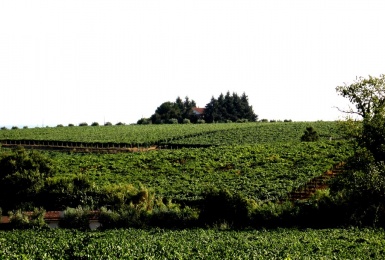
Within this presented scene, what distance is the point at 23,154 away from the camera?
42.5 meters

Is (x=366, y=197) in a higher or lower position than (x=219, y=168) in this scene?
lower

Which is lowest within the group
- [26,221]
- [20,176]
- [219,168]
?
[26,221]

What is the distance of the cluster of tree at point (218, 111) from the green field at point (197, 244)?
102976 millimetres

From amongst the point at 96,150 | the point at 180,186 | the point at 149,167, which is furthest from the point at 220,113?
the point at 180,186

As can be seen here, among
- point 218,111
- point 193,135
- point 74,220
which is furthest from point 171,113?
point 74,220

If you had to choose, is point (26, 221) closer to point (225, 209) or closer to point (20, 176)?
point (20, 176)

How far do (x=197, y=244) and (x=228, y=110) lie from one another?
11251 centimetres

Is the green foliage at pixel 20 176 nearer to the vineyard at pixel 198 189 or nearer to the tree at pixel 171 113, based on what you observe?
the vineyard at pixel 198 189

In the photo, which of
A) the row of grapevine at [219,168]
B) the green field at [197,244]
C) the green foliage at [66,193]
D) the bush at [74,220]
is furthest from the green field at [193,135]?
the green field at [197,244]

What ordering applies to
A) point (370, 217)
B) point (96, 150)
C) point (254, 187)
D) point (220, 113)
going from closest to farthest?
point (370, 217), point (254, 187), point (96, 150), point (220, 113)

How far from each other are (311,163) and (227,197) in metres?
21.4

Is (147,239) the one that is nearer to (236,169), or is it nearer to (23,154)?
(23,154)

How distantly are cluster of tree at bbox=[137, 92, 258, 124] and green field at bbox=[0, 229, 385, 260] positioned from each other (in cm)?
10298

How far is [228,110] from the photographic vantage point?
134 m
